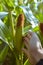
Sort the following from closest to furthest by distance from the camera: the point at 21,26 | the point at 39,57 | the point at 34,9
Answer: the point at 39,57 < the point at 21,26 < the point at 34,9

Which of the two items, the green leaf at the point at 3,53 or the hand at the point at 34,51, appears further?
the green leaf at the point at 3,53

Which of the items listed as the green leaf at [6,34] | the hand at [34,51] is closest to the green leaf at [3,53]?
the green leaf at [6,34]

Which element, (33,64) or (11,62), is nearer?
(33,64)

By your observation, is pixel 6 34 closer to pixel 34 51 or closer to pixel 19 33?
pixel 19 33

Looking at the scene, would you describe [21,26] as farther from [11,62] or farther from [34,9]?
[34,9]

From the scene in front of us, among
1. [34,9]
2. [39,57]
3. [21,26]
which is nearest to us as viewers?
[39,57]

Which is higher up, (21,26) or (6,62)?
(21,26)

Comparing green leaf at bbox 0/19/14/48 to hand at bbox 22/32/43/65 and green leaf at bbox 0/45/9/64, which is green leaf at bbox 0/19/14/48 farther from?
hand at bbox 22/32/43/65

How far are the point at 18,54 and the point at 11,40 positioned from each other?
0.06 metres

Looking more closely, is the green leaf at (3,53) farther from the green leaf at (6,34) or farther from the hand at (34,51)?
the hand at (34,51)

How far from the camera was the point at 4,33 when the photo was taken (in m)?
0.82

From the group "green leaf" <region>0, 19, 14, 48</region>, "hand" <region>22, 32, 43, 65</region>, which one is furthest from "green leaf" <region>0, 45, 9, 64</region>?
"hand" <region>22, 32, 43, 65</region>

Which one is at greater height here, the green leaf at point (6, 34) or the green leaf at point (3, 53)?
the green leaf at point (6, 34)

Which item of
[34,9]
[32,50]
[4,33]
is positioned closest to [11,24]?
[4,33]
